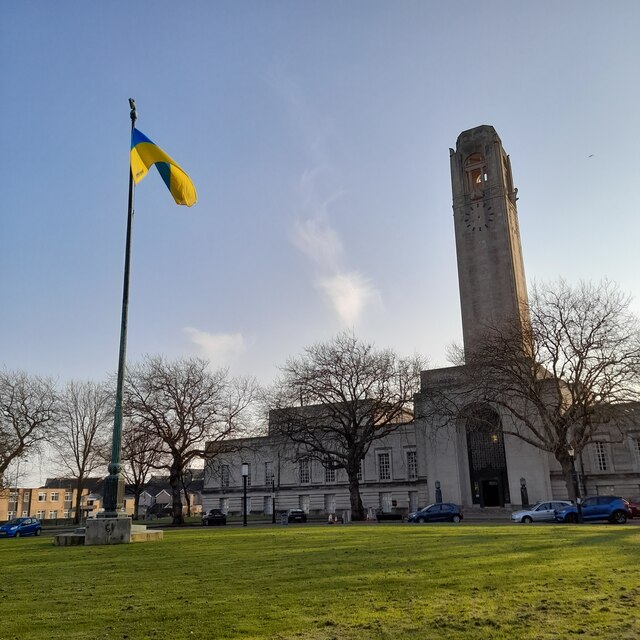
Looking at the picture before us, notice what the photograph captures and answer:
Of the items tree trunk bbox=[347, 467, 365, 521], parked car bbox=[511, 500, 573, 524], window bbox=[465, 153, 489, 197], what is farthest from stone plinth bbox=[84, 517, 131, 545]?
window bbox=[465, 153, 489, 197]

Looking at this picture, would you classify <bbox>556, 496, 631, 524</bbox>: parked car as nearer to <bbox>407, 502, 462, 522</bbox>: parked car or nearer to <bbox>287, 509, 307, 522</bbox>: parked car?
<bbox>407, 502, 462, 522</bbox>: parked car

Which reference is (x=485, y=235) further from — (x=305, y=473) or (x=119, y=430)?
(x=119, y=430)

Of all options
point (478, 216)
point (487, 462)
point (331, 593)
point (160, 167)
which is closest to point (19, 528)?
point (160, 167)

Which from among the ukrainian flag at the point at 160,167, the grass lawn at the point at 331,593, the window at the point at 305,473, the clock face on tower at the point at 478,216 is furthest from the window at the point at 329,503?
the grass lawn at the point at 331,593

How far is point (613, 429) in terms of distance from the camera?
5081cm

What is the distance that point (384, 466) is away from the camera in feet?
207

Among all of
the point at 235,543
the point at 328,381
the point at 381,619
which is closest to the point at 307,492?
the point at 328,381

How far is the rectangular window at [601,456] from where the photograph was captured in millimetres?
50594

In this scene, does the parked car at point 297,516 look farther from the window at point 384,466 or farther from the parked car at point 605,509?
the parked car at point 605,509

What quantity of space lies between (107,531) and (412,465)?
4787 centimetres

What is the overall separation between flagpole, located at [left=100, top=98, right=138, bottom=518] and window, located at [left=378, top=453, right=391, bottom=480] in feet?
154

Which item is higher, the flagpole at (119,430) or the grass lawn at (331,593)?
the flagpole at (119,430)

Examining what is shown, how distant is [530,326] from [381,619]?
36.2 metres

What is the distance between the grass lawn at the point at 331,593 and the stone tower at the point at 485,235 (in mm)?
41490
